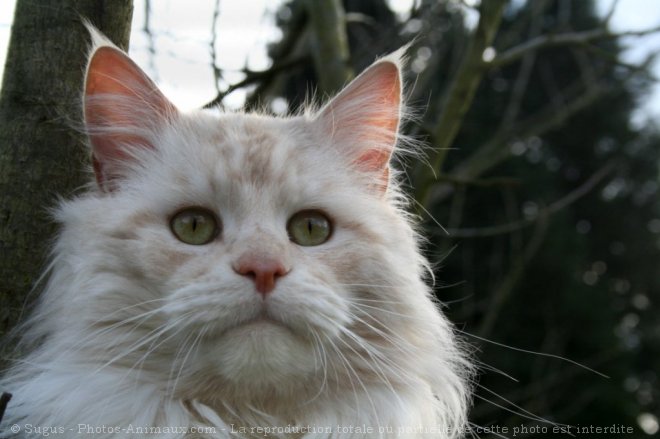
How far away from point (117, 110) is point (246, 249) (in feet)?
2.01

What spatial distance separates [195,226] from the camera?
63.4 inches

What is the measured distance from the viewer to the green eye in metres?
1.67

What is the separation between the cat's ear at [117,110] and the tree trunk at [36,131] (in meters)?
0.07

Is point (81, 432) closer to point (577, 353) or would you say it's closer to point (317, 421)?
point (317, 421)

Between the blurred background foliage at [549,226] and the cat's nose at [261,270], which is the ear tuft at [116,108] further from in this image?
the blurred background foliage at [549,226]

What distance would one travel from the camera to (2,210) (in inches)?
64.6

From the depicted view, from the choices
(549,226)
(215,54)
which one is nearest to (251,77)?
(215,54)

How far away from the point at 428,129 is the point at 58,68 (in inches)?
49.9

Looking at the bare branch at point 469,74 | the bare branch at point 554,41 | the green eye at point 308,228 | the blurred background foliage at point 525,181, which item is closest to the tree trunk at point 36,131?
the blurred background foliage at point 525,181

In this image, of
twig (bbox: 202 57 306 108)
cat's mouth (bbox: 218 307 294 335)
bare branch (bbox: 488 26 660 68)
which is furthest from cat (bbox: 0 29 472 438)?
bare branch (bbox: 488 26 660 68)

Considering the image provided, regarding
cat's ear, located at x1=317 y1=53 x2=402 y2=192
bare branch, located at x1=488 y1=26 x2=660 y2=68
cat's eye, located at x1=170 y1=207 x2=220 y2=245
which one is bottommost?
cat's eye, located at x1=170 y1=207 x2=220 y2=245

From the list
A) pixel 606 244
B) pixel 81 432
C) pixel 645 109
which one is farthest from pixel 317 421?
pixel 645 109

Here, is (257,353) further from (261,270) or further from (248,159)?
(248,159)

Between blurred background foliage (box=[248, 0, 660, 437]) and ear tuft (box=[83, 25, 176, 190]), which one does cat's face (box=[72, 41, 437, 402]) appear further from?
blurred background foliage (box=[248, 0, 660, 437])
